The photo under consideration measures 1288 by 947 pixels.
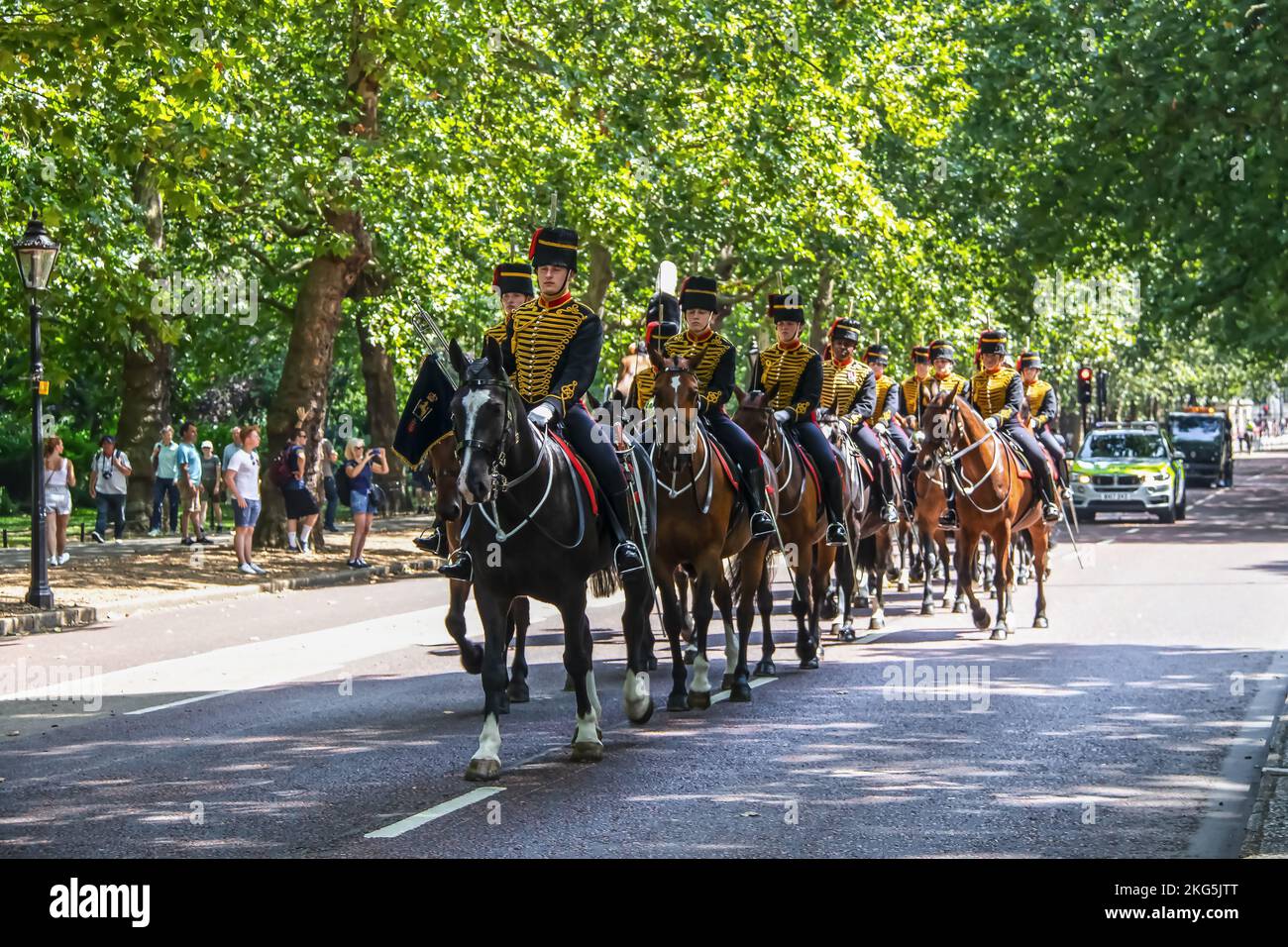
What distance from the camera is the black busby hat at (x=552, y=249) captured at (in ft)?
35.7

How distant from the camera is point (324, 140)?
25.5 m

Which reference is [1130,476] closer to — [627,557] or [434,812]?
[627,557]

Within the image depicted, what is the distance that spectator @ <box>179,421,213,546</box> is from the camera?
3108cm

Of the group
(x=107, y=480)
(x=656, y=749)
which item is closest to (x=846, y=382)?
(x=656, y=749)

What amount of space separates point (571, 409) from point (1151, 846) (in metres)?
4.33

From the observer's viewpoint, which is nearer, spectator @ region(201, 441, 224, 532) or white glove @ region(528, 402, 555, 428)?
white glove @ region(528, 402, 555, 428)

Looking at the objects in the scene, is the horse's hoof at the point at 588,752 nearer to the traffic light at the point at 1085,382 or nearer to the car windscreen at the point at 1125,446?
the car windscreen at the point at 1125,446

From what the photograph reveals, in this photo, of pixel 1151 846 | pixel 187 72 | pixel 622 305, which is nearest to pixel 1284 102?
pixel 187 72

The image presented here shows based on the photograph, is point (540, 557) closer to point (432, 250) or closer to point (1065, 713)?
point (1065, 713)

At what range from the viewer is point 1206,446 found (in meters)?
61.2

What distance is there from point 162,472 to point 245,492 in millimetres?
8115

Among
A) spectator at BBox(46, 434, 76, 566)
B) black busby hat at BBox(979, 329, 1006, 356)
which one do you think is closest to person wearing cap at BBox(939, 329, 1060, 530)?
black busby hat at BBox(979, 329, 1006, 356)

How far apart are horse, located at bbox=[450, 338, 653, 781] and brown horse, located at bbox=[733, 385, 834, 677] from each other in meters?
3.42

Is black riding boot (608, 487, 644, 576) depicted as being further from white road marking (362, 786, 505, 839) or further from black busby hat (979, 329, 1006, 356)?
black busby hat (979, 329, 1006, 356)
